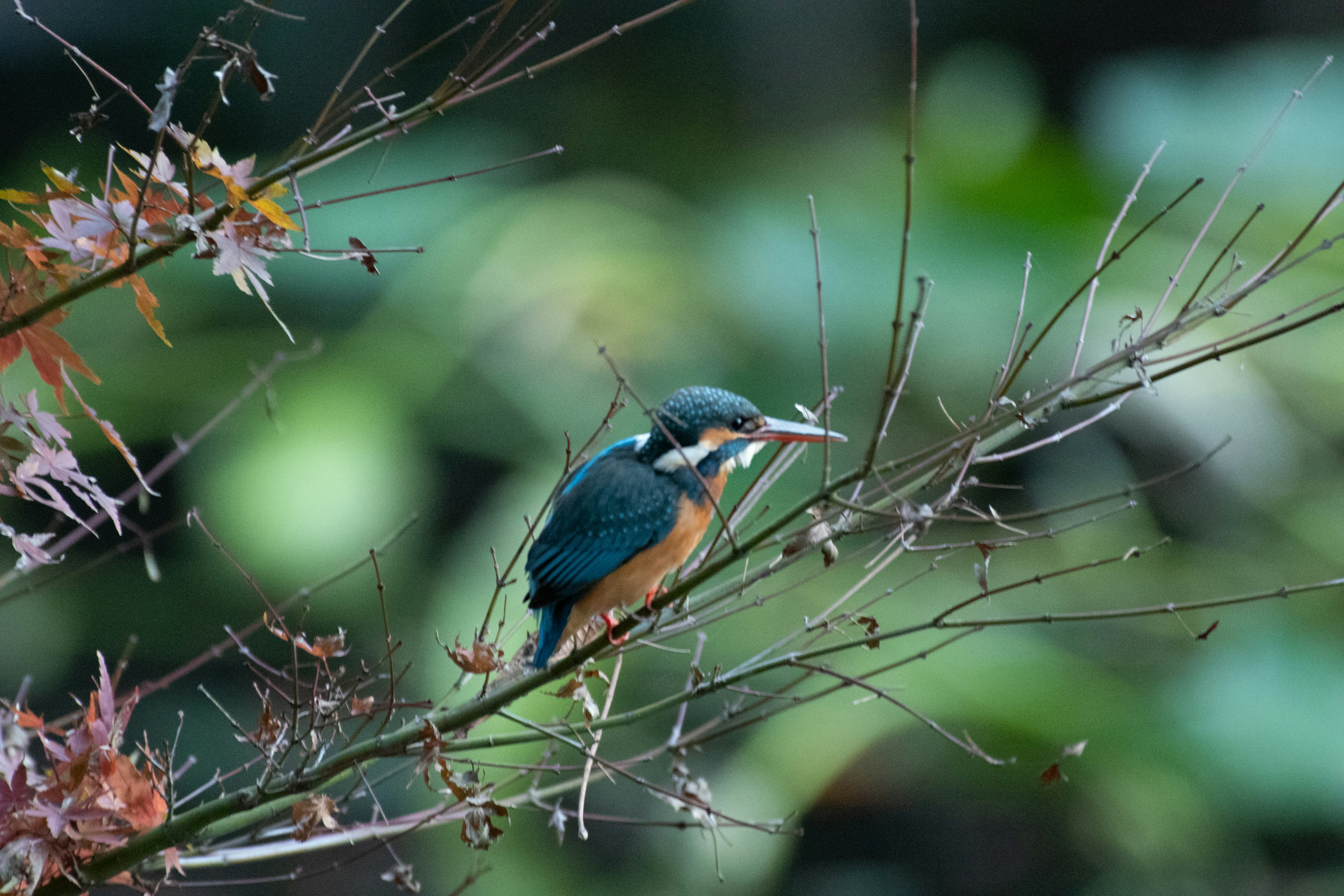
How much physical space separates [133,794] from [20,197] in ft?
1.21

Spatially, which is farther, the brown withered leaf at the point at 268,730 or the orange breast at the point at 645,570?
the orange breast at the point at 645,570

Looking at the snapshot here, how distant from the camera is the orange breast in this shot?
3.42 ft

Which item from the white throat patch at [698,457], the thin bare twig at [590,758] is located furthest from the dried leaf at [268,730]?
the white throat patch at [698,457]

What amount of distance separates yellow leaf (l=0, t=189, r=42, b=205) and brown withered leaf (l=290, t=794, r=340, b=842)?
404mm

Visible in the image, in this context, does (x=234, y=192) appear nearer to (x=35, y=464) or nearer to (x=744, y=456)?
(x=35, y=464)

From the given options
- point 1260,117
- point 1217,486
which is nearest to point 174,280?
point 1217,486

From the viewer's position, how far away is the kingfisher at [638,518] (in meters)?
1.02

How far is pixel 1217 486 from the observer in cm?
299

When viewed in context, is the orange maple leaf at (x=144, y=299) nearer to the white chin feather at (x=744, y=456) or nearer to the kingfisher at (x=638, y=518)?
the kingfisher at (x=638, y=518)

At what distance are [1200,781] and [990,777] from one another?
1.49 ft

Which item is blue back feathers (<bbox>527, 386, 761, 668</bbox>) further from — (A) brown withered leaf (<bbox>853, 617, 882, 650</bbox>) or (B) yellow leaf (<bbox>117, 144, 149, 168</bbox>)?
(B) yellow leaf (<bbox>117, 144, 149, 168</bbox>)

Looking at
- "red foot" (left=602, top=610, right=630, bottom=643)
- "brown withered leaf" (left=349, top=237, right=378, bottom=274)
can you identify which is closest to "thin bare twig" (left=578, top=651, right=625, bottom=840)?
"red foot" (left=602, top=610, right=630, bottom=643)

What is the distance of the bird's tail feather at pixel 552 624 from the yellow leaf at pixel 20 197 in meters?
0.54

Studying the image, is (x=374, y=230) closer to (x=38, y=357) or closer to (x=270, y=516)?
(x=270, y=516)
